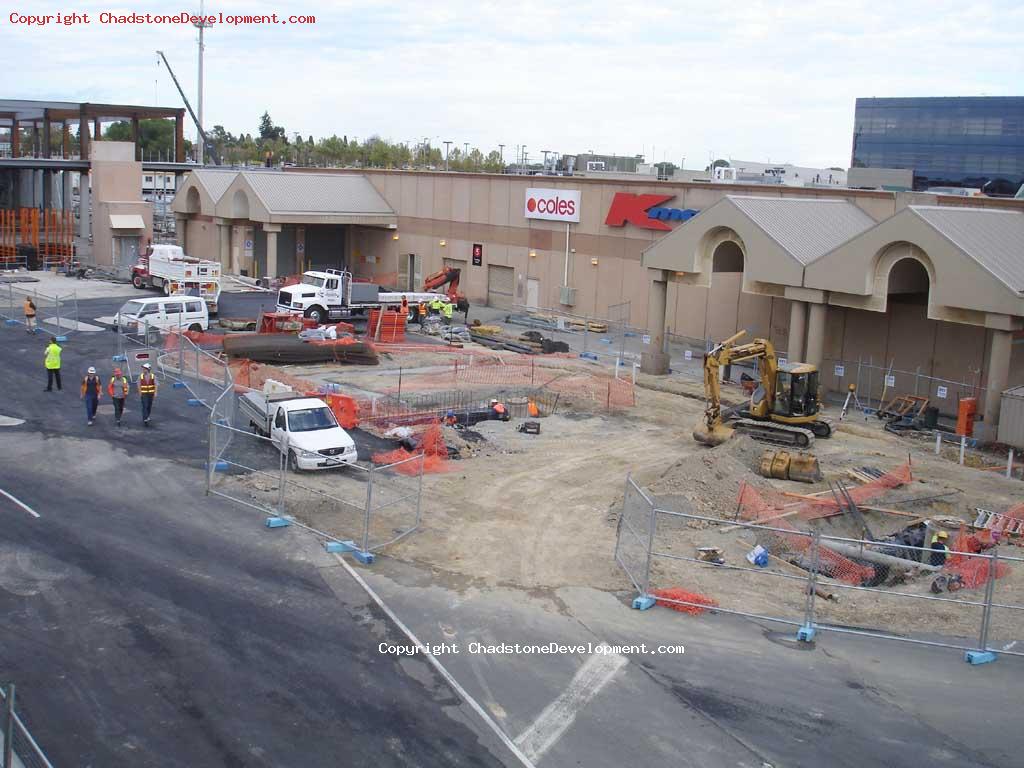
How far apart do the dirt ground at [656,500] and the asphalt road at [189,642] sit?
2.72 metres

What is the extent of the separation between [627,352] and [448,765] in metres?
32.5

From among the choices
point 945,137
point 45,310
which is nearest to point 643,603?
point 45,310

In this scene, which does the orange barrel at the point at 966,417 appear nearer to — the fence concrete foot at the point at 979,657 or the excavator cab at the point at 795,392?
the excavator cab at the point at 795,392

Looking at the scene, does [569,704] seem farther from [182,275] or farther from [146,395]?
[182,275]

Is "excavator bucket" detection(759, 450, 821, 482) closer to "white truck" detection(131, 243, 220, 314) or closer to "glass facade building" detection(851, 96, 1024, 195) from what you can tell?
"white truck" detection(131, 243, 220, 314)

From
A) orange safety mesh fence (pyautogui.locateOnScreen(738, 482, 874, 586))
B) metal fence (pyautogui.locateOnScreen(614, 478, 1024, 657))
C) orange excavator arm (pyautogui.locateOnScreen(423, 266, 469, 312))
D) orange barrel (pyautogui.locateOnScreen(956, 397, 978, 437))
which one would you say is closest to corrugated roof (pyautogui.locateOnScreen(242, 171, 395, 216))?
orange excavator arm (pyautogui.locateOnScreen(423, 266, 469, 312))

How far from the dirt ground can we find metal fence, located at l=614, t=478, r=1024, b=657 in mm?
51

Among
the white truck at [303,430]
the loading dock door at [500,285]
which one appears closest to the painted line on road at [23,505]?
the white truck at [303,430]

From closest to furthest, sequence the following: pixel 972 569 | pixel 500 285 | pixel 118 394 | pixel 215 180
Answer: pixel 972 569 → pixel 118 394 → pixel 500 285 → pixel 215 180

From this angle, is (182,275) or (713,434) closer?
Answer: (713,434)

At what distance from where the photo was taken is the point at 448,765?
1224 centimetres

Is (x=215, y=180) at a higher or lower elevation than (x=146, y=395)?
higher

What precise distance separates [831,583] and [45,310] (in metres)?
39.8

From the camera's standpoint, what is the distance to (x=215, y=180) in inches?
2559
